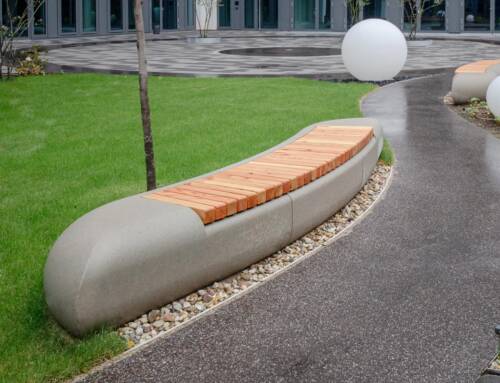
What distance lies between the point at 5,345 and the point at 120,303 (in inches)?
29.0

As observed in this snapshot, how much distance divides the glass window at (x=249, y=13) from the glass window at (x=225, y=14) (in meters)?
1.46

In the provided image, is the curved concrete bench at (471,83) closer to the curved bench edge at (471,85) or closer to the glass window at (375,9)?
the curved bench edge at (471,85)

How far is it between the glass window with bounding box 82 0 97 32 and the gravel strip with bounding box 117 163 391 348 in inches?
1381

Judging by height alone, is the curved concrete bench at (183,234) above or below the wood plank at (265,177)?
below

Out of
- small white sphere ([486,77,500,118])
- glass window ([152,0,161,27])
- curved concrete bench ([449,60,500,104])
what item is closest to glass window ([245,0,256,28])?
glass window ([152,0,161,27])

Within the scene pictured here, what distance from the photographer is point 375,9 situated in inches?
1800

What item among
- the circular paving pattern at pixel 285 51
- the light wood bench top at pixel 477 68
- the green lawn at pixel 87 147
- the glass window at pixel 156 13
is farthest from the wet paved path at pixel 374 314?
the glass window at pixel 156 13

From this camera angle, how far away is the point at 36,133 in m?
11.5

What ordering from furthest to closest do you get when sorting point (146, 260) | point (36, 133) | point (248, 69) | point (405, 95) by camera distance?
1. point (248, 69)
2. point (405, 95)
3. point (36, 133)
4. point (146, 260)

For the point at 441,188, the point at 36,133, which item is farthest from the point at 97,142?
the point at 441,188

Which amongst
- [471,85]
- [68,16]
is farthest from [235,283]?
[68,16]

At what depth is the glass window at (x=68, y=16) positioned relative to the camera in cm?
3847

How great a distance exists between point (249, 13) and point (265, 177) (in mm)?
47947

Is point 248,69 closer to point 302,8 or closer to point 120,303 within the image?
point 120,303
